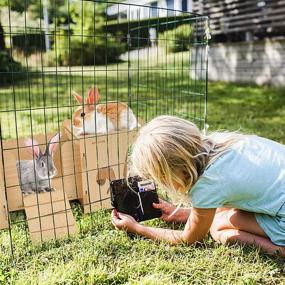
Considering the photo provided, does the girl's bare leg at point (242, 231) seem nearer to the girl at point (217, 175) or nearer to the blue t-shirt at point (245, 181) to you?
the girl at point (217, 175)

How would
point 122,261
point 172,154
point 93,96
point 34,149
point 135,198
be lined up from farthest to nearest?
point 93,96, point 34,149, point 135,198, point 122,261, point 172,154

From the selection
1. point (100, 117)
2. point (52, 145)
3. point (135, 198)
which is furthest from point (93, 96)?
point (135, 198)

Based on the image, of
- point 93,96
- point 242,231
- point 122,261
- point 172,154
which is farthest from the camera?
point 93,96

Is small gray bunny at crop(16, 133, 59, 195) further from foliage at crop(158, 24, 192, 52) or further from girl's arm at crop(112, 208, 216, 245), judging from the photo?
foliage at crop(158, 24, 192, 52)

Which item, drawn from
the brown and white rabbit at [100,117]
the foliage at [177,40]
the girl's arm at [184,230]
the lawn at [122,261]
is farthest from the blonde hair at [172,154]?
the foliage at [177,40]

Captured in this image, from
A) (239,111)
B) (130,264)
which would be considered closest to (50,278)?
(130,264)

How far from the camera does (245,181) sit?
171 centimetres

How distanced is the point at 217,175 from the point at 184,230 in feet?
1.10

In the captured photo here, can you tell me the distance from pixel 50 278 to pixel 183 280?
21.2 inches

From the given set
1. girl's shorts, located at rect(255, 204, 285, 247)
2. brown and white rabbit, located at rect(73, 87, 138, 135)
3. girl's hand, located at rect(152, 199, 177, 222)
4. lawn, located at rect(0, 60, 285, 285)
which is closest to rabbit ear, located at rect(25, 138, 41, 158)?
brown and white rabbit, located at rect(73, 87, 138, 135)

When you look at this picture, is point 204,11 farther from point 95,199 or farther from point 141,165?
point 141,165

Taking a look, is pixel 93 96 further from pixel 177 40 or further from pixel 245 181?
pixel 245 181

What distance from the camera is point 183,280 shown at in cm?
168

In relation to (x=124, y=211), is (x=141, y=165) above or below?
above
